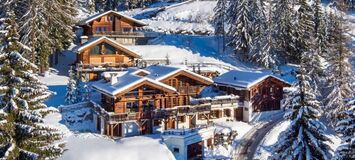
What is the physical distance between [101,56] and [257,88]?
70.2 feet

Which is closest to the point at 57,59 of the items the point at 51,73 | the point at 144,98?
the point at 51,73

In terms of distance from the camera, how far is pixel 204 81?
145 ft

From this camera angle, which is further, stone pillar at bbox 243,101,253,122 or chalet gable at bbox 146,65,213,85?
stone pillar at bbox 243,101,253,122

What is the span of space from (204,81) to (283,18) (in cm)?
3021

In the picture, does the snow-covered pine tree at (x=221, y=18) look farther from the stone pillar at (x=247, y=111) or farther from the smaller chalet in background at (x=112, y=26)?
the stone pillar at (x=247, y=111)

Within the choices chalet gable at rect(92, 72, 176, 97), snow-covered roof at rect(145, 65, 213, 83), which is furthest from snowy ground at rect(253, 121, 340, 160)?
chalet gable at rect(92, 72, 176, 97)

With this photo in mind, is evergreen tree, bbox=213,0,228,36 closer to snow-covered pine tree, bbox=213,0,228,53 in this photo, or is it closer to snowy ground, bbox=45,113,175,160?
snow-covered pine tree, bbox=213,0,228,53

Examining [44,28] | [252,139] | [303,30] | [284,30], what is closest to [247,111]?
[252,139]

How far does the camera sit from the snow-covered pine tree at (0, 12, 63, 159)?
18.9 metres

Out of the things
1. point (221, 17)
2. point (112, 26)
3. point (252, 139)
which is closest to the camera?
point (252, 139)

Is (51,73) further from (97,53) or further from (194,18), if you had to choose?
(194,18)

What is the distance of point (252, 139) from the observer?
42375mm

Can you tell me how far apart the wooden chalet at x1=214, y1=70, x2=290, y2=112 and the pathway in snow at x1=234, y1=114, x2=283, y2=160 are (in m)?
2.19

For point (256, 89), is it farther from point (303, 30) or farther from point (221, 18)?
point (221, 18)
